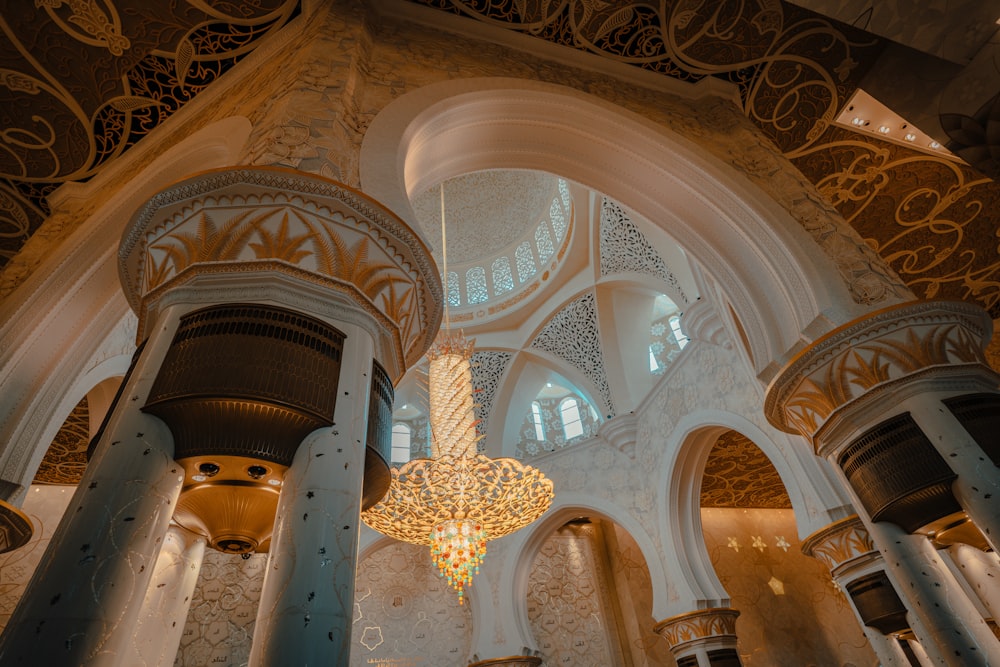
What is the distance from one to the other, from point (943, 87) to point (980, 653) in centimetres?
355

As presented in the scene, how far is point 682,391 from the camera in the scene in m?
7.31

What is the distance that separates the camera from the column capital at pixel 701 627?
6.43 metres

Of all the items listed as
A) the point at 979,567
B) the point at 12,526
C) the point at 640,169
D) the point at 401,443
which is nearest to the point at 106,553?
the point at 12,526

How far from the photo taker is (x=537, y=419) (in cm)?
1041

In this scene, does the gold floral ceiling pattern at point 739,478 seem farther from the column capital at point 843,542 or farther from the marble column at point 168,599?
the marble column at point 168,599

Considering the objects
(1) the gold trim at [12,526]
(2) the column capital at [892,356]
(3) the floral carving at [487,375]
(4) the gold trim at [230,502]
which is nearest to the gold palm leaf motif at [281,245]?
(4) the gold trim at [230,502]

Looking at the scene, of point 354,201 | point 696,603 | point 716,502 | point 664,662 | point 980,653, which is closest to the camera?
point 354,201

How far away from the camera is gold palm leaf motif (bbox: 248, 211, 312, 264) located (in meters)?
2.10

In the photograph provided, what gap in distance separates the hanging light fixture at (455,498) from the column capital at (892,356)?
143 inches

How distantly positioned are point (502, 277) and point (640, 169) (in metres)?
6.87

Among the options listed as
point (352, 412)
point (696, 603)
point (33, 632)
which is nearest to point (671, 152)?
point (352, 412)

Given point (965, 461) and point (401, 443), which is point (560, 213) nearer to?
point (401, 443)

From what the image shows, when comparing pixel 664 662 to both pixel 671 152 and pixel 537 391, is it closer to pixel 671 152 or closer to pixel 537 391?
pixel 537 391

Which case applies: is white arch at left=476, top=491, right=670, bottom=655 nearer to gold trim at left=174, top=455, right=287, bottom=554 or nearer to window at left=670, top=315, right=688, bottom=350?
window at left=670, top=315, right=688, bottom=350
